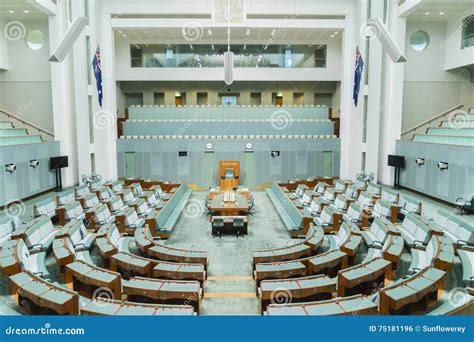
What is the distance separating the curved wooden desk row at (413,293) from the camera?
5156 millimetres

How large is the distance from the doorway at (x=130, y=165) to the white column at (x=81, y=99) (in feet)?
9.98

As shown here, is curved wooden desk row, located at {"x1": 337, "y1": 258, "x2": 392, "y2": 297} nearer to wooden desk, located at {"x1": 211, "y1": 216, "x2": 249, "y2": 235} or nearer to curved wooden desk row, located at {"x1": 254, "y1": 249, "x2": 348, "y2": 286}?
curved wooden desk row, located at {"x1": 254, "y1": 249, "x2": 348, "y2": 286}

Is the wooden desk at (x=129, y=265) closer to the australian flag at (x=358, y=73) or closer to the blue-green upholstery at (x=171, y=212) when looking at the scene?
the blue-green upholstery at (x=171, y=212)

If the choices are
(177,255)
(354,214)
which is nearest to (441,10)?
(354,214)

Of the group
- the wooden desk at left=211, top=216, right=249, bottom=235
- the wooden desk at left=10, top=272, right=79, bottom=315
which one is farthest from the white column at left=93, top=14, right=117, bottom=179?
the wooden desk at left=10, top=272, right=79, bottom=315

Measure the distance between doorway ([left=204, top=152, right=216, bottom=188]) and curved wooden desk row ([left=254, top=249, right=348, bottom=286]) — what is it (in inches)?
506

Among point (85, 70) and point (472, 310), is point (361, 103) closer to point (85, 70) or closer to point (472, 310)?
point (85, 70)

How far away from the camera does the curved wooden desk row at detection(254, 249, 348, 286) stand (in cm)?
700

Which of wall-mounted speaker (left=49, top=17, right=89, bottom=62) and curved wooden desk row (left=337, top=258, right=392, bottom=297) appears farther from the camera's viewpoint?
wall-mounted speaker (left=49, top=17, right=89, bottom=62)

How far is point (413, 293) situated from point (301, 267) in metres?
2.29

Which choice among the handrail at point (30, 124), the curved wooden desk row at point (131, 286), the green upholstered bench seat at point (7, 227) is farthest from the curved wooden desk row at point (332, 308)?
the handrail at point (30, 124)

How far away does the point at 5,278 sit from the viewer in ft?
23.4

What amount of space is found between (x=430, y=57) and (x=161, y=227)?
16.3 meters

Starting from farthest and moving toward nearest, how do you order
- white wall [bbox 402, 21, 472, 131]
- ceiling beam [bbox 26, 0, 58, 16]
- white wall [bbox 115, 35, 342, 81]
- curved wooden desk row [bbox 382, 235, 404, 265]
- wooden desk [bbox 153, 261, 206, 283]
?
white wall [bbox 115, 35, 342, 81] → white wall [bbox 402, 21, 472, 131] → ceiling beam [bbox 26, 0, 58, 16] → curved wooden desk row [bbox 382, 235, 404, 265] → wooden desk [bbox 153, 261, 206, 283]
